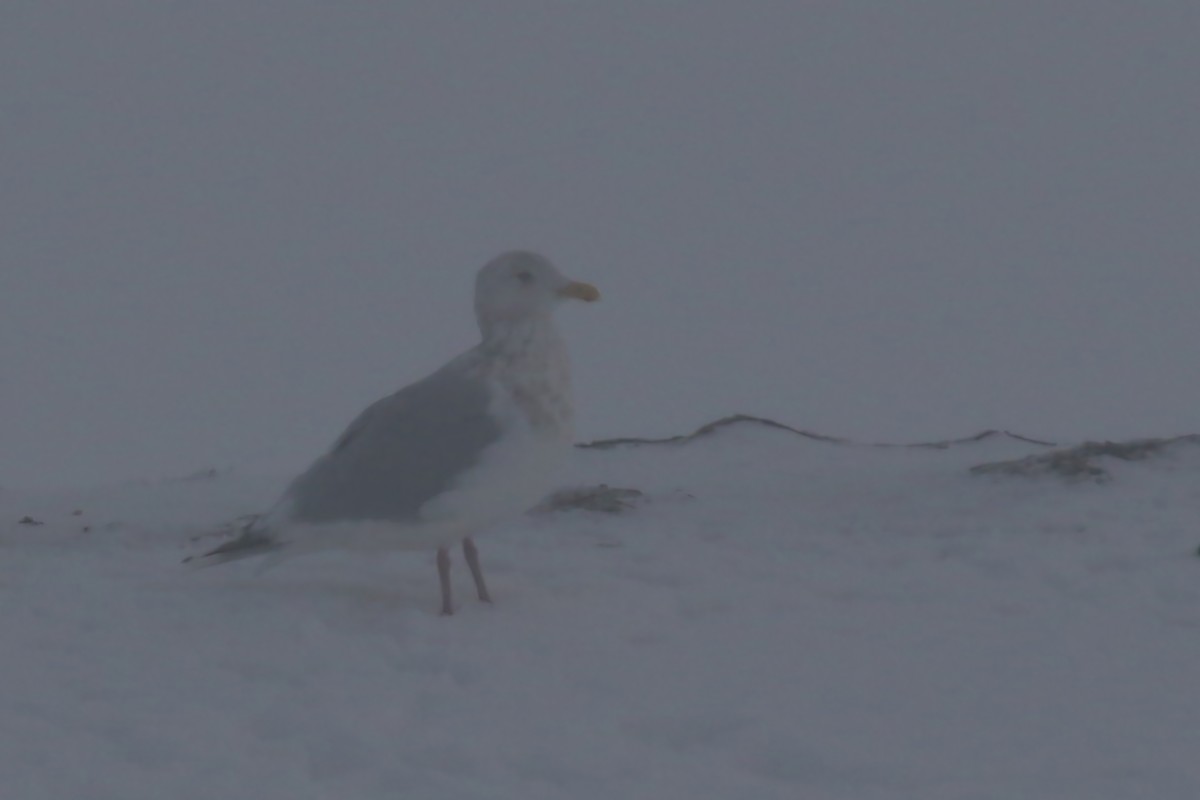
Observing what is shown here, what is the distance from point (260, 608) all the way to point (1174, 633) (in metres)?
3.63

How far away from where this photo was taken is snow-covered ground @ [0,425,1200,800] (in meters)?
4.21

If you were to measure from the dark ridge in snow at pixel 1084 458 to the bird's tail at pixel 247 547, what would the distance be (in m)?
4.58

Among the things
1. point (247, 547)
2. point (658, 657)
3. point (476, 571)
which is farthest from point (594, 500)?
point (658, 657)

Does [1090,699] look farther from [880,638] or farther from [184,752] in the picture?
[184,752]

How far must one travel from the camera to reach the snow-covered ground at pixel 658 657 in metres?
4.21

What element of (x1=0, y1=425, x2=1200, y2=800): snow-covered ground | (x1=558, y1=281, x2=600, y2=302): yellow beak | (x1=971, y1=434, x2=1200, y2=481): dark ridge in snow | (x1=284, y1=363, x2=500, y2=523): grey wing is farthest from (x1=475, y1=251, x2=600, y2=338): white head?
(x1=971, y1=434, x2=1200, y2=481): dark ridge in snow

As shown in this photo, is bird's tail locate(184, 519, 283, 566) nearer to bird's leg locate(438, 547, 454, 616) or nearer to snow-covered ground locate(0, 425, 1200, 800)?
snow-covered ground locate(0, 425, 1200, 800)

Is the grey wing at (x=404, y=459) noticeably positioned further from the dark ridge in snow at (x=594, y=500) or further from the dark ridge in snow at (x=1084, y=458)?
the dark ridge in snow at (x=1084, y=458)

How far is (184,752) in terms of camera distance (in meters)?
4.33

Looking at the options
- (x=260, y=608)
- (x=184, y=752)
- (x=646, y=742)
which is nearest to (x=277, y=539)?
(x=260, y=608)

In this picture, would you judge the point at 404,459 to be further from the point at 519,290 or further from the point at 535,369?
the point at 519,290

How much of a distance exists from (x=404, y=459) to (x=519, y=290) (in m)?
0.96

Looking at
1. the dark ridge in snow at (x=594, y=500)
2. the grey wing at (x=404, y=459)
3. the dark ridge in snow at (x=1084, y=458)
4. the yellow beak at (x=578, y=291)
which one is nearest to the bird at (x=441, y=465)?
the grey wing at (x=404, y=459)

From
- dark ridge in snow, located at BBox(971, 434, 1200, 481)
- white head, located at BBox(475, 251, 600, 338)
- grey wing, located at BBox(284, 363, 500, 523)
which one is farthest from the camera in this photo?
dark ridge in snow, located at BBox(971, 434, 1200, 481)
